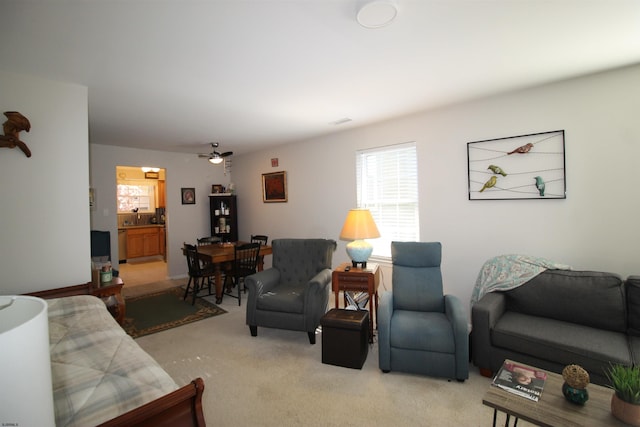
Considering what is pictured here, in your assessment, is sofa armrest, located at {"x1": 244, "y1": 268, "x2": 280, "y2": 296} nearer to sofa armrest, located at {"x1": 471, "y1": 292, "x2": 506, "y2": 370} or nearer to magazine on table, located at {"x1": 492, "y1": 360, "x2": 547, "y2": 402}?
sofa armrest, located at {"x1": 471, "y1": 292, "x2": 506, "y2": 370}

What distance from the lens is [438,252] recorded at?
3.07 meters

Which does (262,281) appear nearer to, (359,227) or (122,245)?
(359,227)

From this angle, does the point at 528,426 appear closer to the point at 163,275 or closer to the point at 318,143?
the point at 318,143

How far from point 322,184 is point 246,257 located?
1.71 metres

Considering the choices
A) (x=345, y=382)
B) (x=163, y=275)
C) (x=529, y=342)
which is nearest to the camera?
(x=529, y=342)

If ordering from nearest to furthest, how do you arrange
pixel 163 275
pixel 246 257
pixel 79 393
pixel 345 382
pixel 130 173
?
pixel 79 393 < pixel 345 382 < pixel 246 257 < pixel 163 275 < pixel 130 173

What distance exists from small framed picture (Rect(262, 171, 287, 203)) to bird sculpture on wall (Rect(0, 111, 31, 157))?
369 centimetres

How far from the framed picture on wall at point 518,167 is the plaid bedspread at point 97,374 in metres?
3.37

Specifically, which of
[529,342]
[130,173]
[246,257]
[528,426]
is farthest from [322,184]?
[130,173]

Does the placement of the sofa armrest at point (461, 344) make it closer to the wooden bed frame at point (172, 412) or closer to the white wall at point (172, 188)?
the wooden bed frame at point (172, 412)

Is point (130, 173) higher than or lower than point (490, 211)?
higher

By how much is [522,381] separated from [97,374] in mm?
2213

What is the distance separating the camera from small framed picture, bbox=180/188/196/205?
6.31 m

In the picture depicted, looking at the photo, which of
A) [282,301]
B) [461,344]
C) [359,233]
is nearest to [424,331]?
[461,344]
